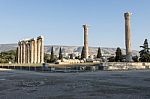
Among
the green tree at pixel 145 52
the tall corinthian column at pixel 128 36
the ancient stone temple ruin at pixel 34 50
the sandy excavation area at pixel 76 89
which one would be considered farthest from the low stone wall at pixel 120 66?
the ancient stone temple ruin at pixel 34 50

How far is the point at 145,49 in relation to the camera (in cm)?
7312

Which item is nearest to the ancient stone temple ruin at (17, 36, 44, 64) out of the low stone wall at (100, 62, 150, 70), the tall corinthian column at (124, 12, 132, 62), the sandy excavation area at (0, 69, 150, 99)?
the tall corinthian column at (124, 12, 132, 62)

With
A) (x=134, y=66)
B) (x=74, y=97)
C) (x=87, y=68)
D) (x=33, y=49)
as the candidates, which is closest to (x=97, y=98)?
(x=74, y=97)

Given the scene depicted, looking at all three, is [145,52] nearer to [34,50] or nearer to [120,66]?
[34,50]

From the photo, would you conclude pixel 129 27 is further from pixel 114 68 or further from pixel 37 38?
pixel 37 38

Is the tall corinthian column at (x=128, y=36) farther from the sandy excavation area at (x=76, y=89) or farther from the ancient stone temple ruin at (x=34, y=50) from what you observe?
the sandy excavation area at (x=76, y=89)

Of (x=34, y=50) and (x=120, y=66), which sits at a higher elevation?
(x=34, y=50)

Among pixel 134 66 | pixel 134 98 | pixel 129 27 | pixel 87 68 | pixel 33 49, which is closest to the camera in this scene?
pixel 134 98

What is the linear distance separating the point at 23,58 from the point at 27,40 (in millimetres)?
4217

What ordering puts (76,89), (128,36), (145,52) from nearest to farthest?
(76,89) < (128,36) < (145,52)

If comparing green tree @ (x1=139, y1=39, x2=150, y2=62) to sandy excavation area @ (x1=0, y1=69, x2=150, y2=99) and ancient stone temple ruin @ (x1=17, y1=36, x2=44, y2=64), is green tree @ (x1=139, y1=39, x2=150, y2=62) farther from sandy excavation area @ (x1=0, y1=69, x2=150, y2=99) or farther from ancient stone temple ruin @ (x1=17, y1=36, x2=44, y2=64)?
sandy excavation area @ (x1=0, y1=69, x2=150, y2=99)

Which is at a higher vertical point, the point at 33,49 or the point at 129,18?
the point at 129,18

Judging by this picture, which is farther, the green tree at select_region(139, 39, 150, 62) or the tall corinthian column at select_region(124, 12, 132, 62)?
the green tree at select_region(139, 39, 150, 62)

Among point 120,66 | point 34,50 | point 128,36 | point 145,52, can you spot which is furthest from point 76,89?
point 145,52
